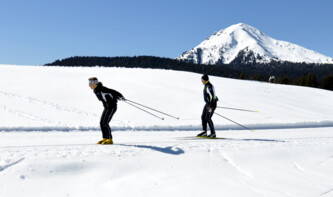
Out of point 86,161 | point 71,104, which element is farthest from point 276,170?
point 71,104

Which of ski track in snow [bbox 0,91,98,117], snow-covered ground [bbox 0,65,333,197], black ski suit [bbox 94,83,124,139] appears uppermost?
black ski suit [bbox 94,83,124,139]

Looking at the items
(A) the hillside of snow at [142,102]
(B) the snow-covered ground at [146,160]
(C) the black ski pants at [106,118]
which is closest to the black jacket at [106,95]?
(C) the black ski pants at [106,118]

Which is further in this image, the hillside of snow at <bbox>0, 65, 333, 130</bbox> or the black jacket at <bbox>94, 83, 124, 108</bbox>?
the hillside of snow at <bbox>0, 65, 333, 130</bbox>

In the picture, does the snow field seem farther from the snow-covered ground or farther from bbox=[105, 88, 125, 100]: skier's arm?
bbox=[105, 88, 125, 100]: skier's arm

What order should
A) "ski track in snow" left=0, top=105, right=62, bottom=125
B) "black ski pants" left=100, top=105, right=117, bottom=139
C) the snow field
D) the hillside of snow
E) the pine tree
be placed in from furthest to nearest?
the pine tree
the hillside of snow
"ski track in snow" left=0, top=105, right=62, bottom=125
"black ski pants" left=100, top=105, right=117, bottom=139
the snow field

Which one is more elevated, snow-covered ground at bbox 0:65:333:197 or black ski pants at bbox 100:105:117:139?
black ski pants at bbox 100:105:117:139

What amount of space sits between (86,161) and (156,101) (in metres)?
10.8

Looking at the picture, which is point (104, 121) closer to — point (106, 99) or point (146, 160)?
point (106, 99)

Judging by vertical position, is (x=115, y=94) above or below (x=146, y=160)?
above

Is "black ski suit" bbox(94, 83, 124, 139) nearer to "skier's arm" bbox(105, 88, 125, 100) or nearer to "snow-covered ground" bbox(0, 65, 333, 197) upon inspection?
"skier's arm" bbox(105, 88, 125, 100)

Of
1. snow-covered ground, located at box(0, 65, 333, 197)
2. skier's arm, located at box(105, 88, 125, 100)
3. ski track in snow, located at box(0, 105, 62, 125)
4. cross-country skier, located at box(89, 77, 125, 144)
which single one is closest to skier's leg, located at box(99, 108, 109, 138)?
cross-country skier, located at box(89, 77, 125, 144)

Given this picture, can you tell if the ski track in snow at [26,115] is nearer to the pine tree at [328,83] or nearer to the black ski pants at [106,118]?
the black ski pants at [106,118]

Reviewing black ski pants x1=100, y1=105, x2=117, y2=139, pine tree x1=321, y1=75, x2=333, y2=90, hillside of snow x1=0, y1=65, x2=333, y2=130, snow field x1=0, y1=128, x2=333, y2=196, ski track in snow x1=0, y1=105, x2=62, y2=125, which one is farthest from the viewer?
pine tree x1=321, y1=75, x2=333, y2=90

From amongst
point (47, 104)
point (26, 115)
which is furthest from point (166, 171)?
point (47, 104)
